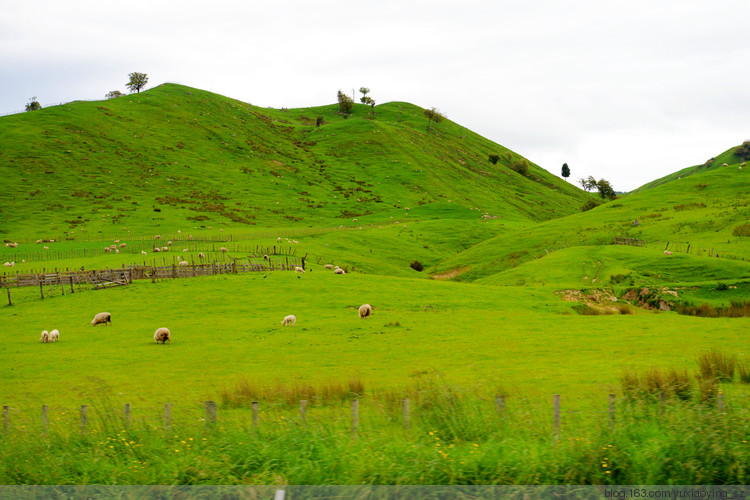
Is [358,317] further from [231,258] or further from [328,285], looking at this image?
[231,258]

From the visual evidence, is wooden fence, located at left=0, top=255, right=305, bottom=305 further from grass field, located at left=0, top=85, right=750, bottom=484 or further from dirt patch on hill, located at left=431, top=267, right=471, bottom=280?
dirt patch on hill, located at left=431, top=267, right=471, bottom=280

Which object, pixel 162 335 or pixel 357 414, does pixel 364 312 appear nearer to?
pixel 162 335

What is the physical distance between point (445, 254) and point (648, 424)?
264ft

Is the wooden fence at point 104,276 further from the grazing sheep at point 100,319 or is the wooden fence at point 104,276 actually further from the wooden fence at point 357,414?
the wooden fence at point 357,414

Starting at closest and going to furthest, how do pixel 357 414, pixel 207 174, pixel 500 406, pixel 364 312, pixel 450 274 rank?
pixel 357 414
pixel 500 406
pixel 364 312
pixel 450 274
pixel 207 174

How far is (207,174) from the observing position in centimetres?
13588

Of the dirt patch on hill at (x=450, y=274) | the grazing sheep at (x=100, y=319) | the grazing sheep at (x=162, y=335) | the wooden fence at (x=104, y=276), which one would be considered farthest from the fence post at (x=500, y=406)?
the dirt patch on hill at (x=450, y=274)

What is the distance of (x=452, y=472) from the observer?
30.6ft

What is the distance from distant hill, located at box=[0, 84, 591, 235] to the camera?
107m

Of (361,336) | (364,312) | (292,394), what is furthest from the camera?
(364,312)

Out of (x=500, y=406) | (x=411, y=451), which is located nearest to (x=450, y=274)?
(x=500, y=406)

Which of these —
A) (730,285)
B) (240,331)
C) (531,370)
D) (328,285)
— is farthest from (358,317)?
(730,285)

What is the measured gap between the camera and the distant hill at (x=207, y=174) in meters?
107

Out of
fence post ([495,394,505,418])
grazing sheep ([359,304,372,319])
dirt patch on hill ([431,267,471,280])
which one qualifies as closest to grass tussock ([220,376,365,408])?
fence post ([495,394,505,418])
